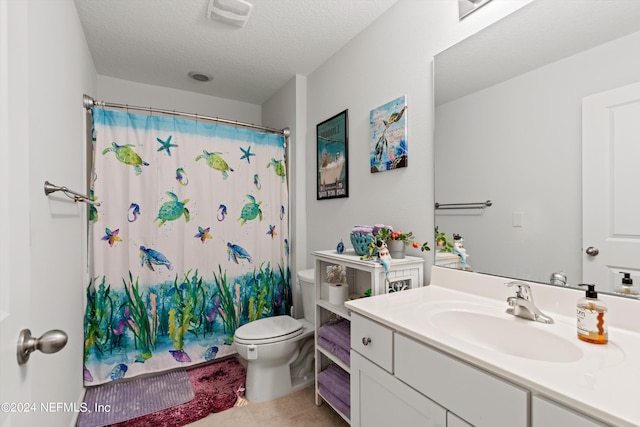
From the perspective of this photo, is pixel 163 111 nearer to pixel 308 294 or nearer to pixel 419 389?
pixel 308 294

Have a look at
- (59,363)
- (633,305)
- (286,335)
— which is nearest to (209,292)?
(286,335)

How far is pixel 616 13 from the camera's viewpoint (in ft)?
3.01

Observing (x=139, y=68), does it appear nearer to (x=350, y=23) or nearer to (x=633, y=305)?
(x=350, y=23)

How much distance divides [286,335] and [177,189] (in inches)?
52.2

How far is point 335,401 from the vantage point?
1.54 meters

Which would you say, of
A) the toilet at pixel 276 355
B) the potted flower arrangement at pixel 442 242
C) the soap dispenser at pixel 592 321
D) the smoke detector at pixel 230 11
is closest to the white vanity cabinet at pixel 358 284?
the potted flower arrangement at pixel 442 242

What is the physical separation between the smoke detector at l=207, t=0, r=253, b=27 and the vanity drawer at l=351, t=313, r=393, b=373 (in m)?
1.74

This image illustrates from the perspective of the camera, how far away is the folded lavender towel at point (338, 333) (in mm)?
1494

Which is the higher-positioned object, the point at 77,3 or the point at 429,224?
the point at 77,3

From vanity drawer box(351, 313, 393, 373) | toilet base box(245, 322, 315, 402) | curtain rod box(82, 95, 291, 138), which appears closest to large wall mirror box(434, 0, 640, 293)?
vanity drawer box(351, 313, 393, 373)

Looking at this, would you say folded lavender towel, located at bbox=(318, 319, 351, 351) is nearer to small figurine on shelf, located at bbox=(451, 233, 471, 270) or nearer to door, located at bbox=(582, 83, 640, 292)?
small figurine on shelf, located at bbox=(451, 233, 471, 270)

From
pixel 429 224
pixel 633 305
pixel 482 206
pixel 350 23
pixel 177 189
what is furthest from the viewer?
pixel 177 189

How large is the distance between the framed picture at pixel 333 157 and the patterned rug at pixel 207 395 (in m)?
1.45

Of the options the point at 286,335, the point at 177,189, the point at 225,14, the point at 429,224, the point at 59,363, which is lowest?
the point at 286,335
